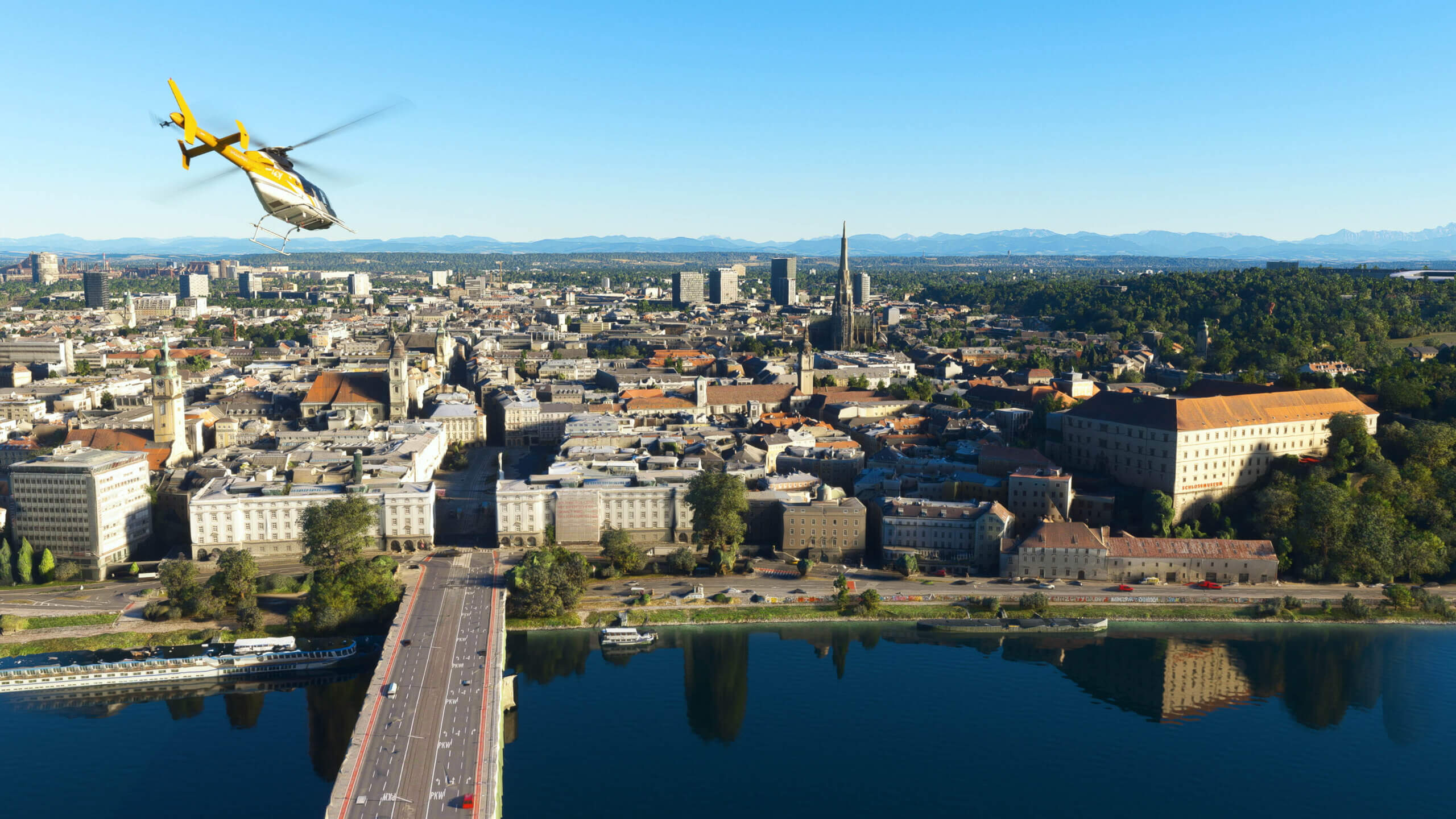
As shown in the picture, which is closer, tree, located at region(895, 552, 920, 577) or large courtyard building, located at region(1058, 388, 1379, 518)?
tree, located at region(895, 552, 920, 577)

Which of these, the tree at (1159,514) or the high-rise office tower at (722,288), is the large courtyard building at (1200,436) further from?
the high-rise office tower at (722,288)

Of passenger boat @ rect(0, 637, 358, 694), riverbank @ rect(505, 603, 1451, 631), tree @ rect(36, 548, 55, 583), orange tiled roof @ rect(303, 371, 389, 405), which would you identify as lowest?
passenger boat @ rect(0, 637, 358, 694)

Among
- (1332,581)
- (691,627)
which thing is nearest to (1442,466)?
(1332,581)

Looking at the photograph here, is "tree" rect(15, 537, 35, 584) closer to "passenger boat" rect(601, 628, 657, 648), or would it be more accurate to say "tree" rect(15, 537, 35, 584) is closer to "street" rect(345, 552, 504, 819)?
"street" rect(345, 552, 504, 819)

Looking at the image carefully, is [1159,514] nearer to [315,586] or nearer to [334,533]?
[334,533]

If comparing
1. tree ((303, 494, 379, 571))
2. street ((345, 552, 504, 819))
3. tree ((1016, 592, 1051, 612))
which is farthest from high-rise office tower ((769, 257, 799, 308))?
street ((345, 552, 504, 819))

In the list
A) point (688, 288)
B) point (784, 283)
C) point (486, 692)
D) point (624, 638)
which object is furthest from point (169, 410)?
point (784, 283)
